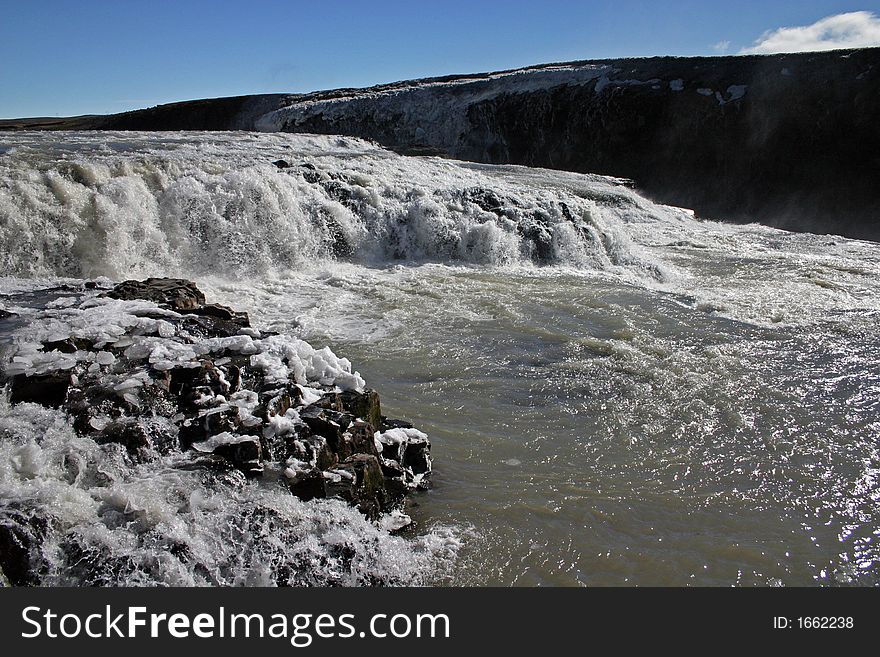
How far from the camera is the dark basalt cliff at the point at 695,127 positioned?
23609 millimetres

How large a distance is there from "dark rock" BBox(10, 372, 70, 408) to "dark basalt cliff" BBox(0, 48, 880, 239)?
67.4ft

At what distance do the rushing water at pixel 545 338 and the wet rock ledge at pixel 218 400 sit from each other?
282mm

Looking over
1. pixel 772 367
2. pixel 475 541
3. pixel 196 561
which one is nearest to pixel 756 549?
pixel 475 541

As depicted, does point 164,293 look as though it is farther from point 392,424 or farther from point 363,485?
point 363,485

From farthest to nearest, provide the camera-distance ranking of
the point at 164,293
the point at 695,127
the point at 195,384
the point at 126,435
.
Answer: the point at 695,127 → the point at 164,293 → the point at 195,384 → the point at 126,435

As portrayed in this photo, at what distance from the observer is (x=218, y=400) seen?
368 centimetres

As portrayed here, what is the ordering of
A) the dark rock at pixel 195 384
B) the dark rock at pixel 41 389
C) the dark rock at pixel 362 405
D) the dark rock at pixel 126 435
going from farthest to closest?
the dark rock at pixel 362 405, the dark rock at pixel 195 384, the dark rock at pixel 41 389, the dark rock at pixel 126 435

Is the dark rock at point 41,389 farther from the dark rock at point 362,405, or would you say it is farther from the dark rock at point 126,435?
the dark rock at point 362,405

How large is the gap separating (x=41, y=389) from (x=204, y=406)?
809mm

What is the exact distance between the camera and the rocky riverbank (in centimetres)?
328

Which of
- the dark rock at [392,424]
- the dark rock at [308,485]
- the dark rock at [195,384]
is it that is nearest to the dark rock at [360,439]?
the dark rock at [392,424]

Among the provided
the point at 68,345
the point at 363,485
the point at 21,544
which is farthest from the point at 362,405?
the point at 21,544

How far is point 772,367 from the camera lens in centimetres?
622

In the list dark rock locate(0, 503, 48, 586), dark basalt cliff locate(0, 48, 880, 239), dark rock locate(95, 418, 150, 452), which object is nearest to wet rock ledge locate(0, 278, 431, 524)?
dark rock locate(95, 418, 150, 452)
